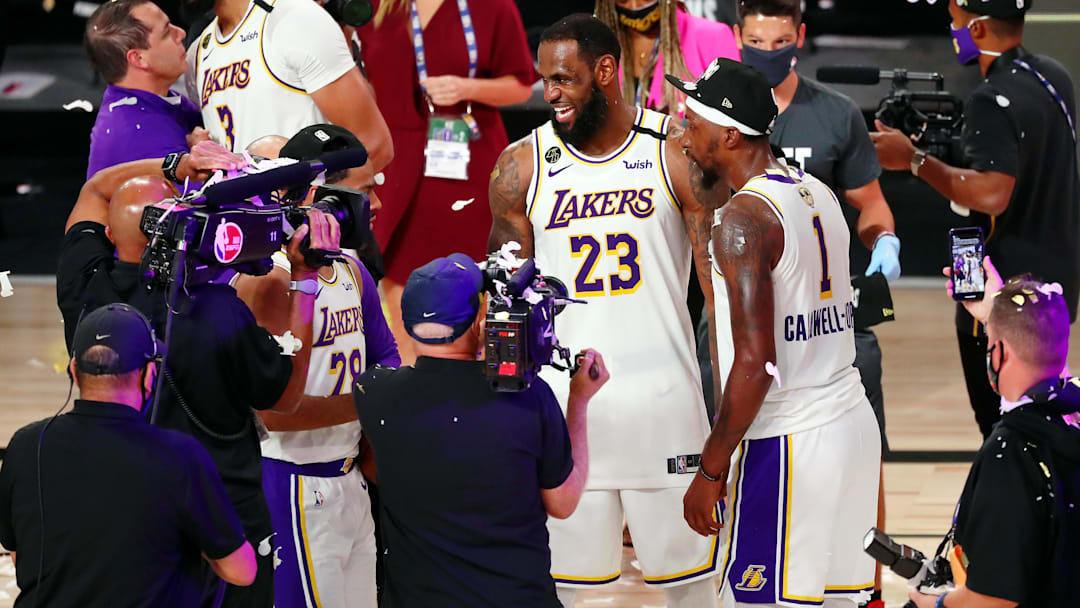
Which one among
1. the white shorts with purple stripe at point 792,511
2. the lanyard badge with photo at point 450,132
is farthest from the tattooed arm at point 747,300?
the lanyard badge with photo at point 450,132

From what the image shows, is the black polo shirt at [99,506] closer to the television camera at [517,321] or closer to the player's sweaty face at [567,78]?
the television camera at [517,321]

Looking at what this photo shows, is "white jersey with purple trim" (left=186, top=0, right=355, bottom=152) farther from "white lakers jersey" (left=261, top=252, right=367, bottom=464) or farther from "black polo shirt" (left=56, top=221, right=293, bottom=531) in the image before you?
"black polo shirt" (left=56, top=221, right=293, bottom=531)

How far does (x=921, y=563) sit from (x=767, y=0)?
2.54 meters

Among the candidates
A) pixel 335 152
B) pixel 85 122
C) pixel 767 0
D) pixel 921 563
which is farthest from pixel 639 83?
pixel 85 122

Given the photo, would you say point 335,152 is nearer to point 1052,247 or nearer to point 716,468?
point 716,468

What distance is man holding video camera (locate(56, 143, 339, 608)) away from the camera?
3412mm

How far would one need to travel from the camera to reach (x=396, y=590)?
3166 mm

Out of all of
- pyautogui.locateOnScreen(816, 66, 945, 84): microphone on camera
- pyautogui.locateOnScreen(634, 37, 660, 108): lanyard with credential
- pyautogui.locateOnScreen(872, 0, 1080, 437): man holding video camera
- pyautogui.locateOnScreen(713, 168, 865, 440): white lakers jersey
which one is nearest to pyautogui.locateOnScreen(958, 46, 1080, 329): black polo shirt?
pyautogui.locateOnScreen(872, 0, 1080, 437): man holding video camera

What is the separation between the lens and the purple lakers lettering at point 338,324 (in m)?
3.94

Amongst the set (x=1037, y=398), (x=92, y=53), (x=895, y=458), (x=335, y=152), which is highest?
(x=92, y=53)

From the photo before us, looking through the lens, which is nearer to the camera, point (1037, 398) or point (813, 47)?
point (1037, 398)

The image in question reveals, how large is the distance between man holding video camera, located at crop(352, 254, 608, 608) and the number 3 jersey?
978 millimetres

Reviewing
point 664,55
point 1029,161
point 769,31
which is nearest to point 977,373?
point 1029,161

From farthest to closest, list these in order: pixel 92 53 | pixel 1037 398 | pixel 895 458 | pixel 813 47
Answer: pixel 813 47, pixel 895 458, pixel 92 53, pixel 1037 398
